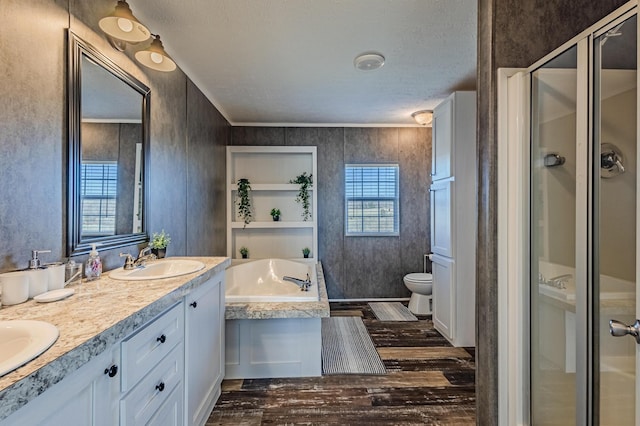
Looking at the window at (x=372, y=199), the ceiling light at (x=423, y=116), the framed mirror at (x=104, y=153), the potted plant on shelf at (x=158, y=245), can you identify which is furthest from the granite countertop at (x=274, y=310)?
the ceiling light at (x=423, y=116)

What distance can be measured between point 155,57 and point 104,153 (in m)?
0.66

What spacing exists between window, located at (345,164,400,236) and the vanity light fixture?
10.5ft

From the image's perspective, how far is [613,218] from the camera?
1240mm

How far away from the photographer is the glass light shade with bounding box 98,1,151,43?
153cm

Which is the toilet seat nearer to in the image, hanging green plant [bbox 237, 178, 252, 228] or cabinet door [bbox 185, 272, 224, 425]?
hanging green plant [bbox 237, 178, 252, 228]

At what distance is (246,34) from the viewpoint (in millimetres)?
2133

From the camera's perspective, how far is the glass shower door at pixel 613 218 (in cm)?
120

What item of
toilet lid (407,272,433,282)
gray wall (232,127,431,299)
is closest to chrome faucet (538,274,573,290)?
toilet lid (407,272,433,282)

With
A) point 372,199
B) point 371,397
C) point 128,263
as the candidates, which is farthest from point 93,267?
point 372,199

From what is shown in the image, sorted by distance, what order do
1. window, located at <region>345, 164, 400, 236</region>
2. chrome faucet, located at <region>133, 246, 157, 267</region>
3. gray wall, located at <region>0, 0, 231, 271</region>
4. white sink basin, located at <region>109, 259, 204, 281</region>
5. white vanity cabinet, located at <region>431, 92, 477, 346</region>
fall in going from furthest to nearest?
window, located at <region>345, 164, 400, 236</region> < white vanity cabinet, located at <region>431, 92, 477, 346</region> < chrome faucet, located at <region>133, 246, 157, 267</region> < white sink basin, located at <region>109, 259, 204, 281</region> < gray wall, located at <region>0, 0, 231, 271</region>

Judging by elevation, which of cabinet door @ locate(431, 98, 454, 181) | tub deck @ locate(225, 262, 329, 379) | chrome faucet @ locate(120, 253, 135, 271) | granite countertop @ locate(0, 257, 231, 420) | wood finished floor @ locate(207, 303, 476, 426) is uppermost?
cabinet door @ locate(431, 98, 454, 181)

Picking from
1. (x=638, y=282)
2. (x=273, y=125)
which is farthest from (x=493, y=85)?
(x=273, y=125)

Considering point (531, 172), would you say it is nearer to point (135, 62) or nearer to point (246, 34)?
point (246, 34)

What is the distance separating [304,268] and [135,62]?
2.73 meters
